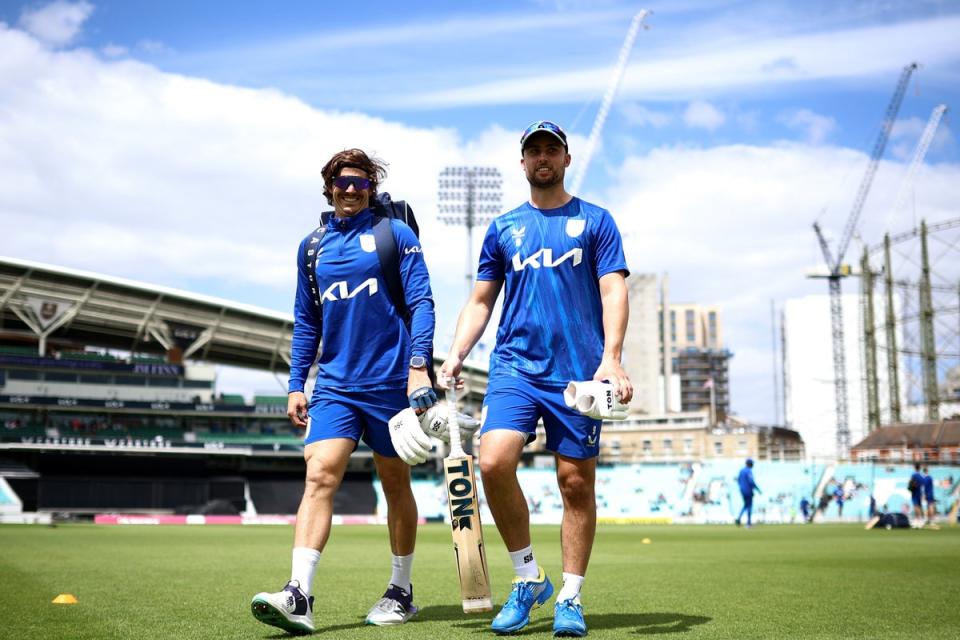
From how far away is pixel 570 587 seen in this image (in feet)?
15.6

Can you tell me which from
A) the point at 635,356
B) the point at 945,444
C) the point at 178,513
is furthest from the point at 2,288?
the point at 635,356

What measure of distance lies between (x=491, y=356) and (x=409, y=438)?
0.61m

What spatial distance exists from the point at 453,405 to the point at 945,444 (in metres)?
68.6

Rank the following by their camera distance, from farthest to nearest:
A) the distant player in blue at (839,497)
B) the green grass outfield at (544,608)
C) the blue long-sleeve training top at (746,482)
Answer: the distant player in blue at (839,497) → the blue long-sleeve training top at (746,482) → the green grass outfield at (544,608)

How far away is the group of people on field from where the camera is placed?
16.1 feet

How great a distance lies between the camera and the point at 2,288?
55.2m

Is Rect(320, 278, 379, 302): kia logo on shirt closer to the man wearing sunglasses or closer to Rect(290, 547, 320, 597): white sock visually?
the man wearing sunglasses

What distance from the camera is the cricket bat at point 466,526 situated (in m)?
4.94

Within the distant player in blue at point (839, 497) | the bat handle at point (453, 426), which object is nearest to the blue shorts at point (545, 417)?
the bat handle at point (453, 426)

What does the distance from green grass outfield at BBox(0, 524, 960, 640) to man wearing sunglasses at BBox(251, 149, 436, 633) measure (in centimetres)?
56

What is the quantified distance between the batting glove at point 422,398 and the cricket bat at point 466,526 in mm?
99

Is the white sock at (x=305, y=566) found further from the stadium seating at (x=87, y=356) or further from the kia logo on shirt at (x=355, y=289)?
the stadium seating at (x=87, y=356)

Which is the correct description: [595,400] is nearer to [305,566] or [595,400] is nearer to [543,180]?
[543,180]

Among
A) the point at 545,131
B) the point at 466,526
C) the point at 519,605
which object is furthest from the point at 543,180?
the point at 519,605
